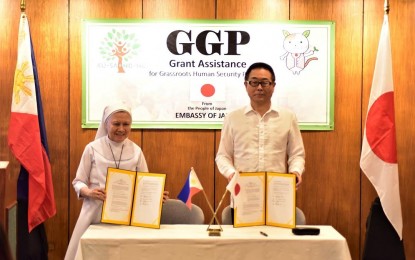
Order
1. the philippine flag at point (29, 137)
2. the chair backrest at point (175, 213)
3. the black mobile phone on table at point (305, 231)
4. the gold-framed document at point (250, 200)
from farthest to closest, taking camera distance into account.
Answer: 1. the philippine flag at point (29, 137)
2. the chair backrest at point (175, 213)
3. the gold-framed document at point (250, 200)
4. the black mobile phone on table at point (305, 231)

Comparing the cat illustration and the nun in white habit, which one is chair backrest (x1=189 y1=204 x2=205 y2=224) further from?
the cat illustration

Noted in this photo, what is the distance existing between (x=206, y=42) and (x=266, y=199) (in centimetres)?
185

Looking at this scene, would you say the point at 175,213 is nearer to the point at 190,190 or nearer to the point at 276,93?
the point at 190,190

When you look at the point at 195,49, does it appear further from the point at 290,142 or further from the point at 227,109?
the point at 290,142

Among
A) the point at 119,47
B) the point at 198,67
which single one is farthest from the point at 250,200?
the point at 119,47

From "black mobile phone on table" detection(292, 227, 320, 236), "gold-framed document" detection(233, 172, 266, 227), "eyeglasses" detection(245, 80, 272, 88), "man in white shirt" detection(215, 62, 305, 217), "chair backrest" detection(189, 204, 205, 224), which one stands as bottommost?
"chair backrest" detection(189, 204, 205, 224)

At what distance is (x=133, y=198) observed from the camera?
9.41 feet

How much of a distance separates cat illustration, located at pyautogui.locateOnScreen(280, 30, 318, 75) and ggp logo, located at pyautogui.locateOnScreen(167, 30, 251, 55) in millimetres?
346

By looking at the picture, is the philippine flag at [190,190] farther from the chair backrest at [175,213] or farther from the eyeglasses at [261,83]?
the eyeglasses at [261,83]

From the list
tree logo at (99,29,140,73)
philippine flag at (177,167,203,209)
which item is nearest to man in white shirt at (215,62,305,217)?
philippine flag at (177,167,203,209)

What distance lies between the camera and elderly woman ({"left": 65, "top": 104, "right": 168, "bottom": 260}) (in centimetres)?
320

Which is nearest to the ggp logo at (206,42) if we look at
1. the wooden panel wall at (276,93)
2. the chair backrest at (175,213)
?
the wooden panel wall at (276,93)

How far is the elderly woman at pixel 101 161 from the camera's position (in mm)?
3197

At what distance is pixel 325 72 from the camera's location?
4.27m
